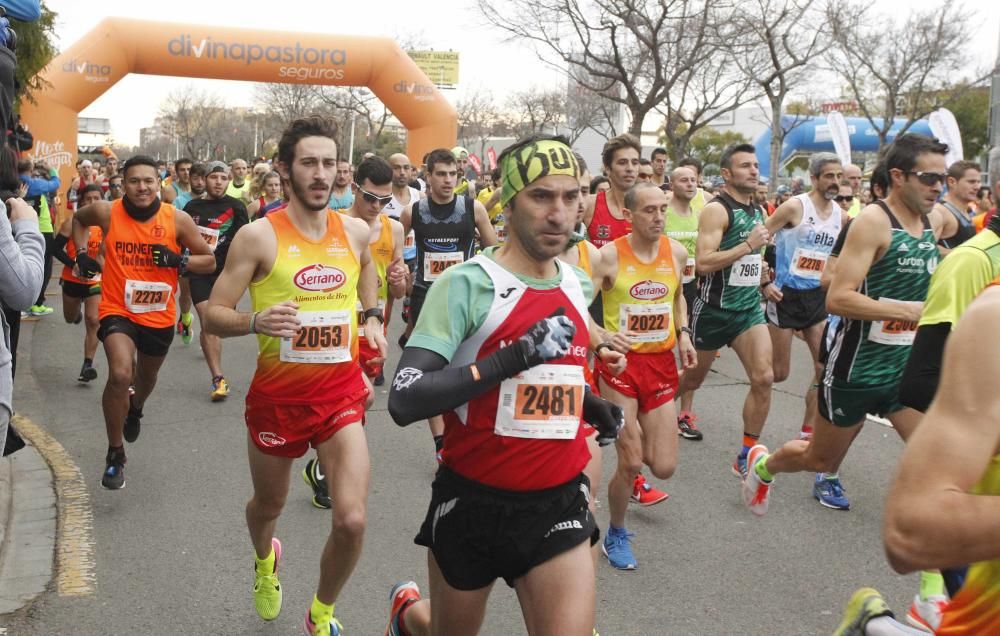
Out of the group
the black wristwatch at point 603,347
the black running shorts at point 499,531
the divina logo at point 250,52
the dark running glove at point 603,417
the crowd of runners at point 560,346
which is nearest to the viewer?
the crowd of runners at point 560,346

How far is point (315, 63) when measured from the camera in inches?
882

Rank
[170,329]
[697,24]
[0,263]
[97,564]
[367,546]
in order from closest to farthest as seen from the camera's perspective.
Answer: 1. [0,263]
2. [97,564]
3. [367,546]
4. [170,329]
5. [697,24]

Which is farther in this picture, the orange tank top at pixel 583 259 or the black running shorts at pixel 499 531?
the orange tank top at pixel 583 259

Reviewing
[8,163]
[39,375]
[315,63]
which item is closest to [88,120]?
[315,63]

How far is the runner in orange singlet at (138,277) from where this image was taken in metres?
6.10

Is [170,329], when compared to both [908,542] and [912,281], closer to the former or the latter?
[912,281]

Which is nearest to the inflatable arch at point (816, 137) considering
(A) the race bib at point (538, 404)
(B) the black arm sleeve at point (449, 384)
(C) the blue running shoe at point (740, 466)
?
(C) the blue running shoe at point (740, 466)

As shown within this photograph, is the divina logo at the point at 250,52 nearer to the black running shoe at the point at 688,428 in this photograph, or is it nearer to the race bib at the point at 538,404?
the black running shoe at the point at 688,428

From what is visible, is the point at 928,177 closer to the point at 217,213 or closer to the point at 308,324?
the point at 308,324

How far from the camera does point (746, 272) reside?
6910 millimetres

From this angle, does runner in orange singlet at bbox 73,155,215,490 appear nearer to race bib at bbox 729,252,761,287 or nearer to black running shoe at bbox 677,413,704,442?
race bib at bbox 729,252,761,287

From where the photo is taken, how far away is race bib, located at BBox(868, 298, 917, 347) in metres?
4.87

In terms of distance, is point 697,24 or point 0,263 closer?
point 0,263

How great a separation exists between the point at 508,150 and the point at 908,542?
1.82 meters
